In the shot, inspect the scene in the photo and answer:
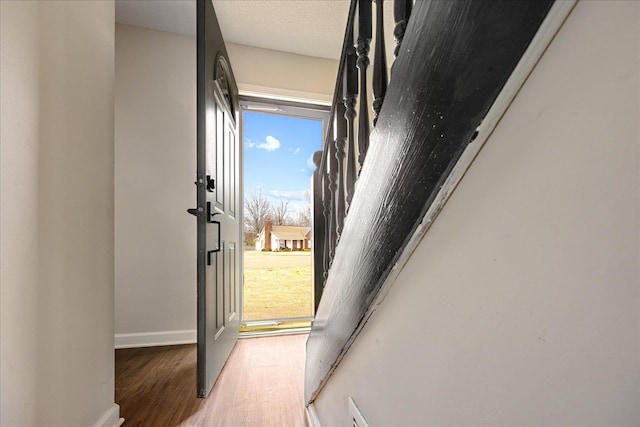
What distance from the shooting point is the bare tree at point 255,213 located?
2.73 metres

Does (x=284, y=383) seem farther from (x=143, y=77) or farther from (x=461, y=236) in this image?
(x=143, y=77)

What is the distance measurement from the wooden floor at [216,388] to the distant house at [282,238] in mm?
934

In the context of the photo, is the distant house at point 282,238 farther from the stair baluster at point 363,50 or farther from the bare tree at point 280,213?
the stair baluster at point 363,50

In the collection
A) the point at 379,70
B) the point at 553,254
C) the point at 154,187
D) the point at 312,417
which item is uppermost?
the point at 379,70

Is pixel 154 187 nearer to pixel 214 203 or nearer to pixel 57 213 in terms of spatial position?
pixel 214 203

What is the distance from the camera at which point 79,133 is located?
105 cm

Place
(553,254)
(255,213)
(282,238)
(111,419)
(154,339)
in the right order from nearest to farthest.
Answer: (553,254), (111,419), (154,339), (255,213), (282,238)

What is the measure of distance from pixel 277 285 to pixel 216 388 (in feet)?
4.27

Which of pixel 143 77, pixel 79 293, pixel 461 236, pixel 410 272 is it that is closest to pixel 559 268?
pixel 461 236

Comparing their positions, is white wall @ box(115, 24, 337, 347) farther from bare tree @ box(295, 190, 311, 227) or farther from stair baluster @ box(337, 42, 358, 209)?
stair baluster @ box(337, 42, 358, 209)

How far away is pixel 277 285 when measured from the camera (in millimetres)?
2836

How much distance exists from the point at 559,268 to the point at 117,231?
8.43 ft

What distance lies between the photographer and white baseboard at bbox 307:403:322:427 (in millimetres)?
1152

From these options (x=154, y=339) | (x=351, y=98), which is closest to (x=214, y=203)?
(x=351, y=98)
